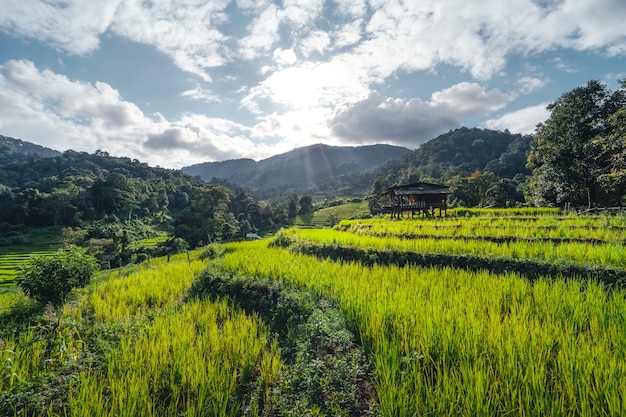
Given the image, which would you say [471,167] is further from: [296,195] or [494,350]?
[494,350]

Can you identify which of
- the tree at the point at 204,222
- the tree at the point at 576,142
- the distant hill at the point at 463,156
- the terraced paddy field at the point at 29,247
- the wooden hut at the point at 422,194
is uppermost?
the distant hill at the point at 463,156

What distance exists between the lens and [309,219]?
73188 millimetres

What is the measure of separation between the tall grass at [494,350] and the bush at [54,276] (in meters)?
8.13

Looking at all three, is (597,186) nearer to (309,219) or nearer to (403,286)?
(403,286)

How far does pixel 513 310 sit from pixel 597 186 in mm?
28997

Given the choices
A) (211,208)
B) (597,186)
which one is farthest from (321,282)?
(211,208)

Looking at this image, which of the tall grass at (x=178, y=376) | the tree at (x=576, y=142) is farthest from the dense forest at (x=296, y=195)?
the tall grass at (x=178, y=376)

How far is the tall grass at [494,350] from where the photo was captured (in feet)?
8.91

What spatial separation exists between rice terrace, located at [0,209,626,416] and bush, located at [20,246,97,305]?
502 mm

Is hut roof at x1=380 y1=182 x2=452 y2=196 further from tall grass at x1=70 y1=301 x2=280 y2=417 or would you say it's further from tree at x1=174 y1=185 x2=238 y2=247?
tree at x1=174 y1=185 x2=238 y2=247

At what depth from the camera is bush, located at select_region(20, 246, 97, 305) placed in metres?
7.85

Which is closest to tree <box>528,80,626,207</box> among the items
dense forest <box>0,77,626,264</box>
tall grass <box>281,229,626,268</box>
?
dense forest <box>0,77,626,264</box>

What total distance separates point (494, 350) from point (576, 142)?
29.2 metres

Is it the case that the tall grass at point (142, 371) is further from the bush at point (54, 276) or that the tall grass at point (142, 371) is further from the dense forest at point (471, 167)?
the dense forest at point (471, 167)
